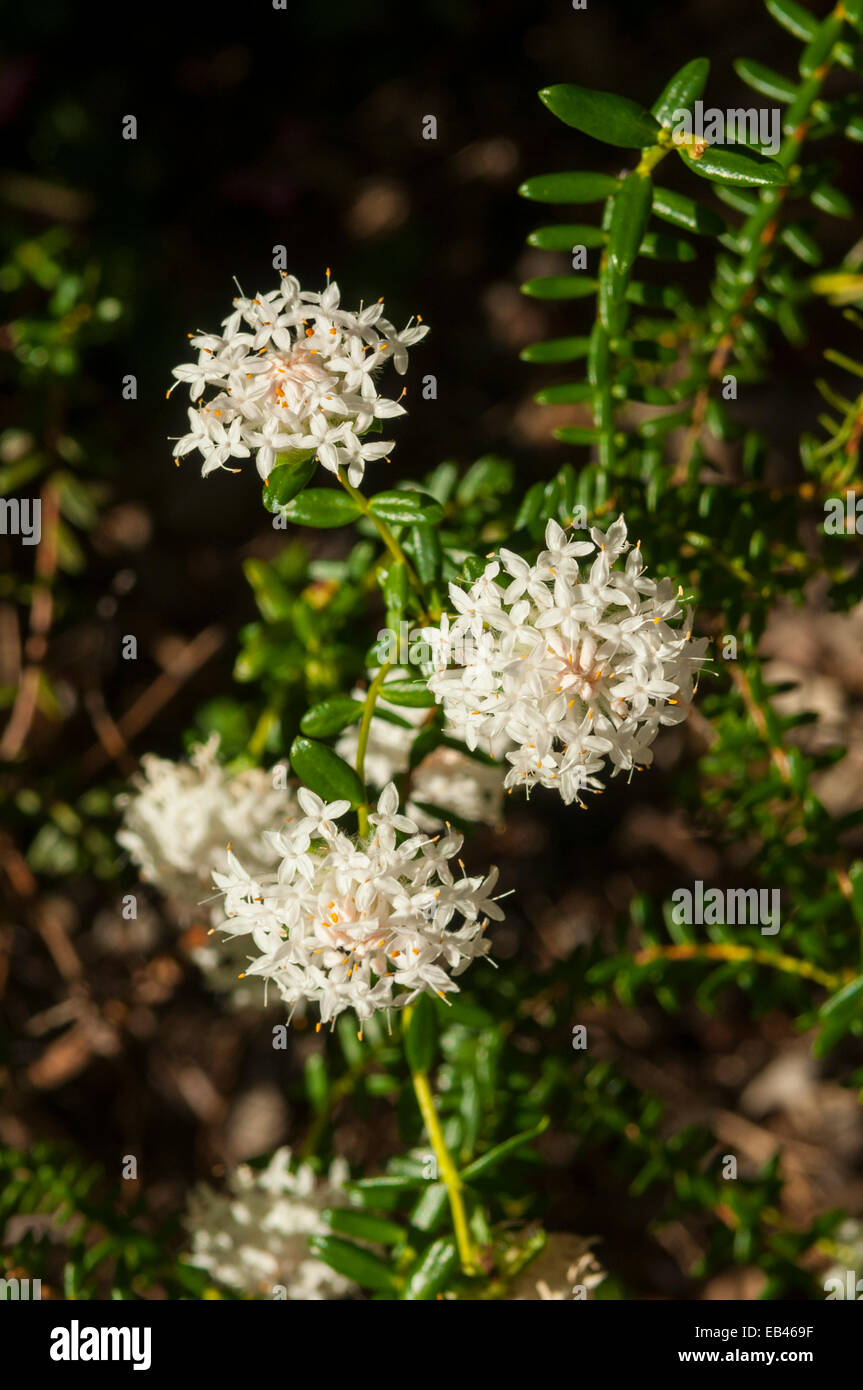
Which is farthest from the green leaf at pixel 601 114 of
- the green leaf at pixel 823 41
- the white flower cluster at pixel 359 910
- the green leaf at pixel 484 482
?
the white flower cluster at pixel 359 910

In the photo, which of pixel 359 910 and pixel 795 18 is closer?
pixel 359 910

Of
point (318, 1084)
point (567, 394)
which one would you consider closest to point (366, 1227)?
point (318, 1084)

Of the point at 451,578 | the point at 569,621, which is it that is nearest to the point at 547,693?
the point at 569,621

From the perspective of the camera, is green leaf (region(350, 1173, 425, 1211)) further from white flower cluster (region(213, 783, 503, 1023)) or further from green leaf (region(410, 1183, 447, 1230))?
white flower cluster (region(213, 783, 503, 1023))

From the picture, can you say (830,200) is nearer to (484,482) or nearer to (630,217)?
(630,217)

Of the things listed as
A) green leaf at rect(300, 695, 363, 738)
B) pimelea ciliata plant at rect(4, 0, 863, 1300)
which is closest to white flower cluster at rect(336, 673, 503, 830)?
pimelea ciliata plant at rect(4, 0, 863, 1300)

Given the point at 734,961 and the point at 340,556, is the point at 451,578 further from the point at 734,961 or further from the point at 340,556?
the point at 340,556
